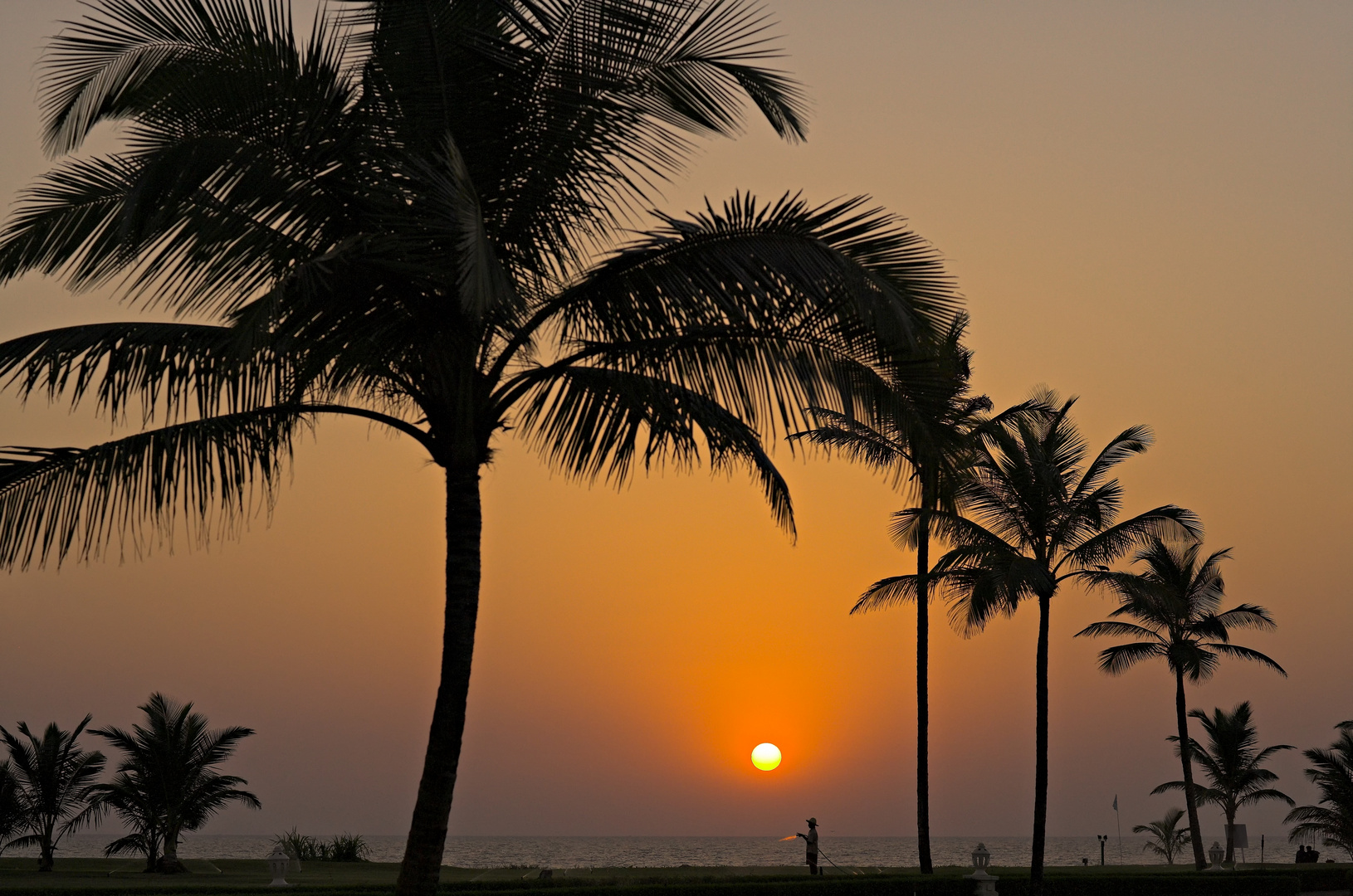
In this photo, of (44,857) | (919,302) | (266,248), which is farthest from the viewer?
(44,857)

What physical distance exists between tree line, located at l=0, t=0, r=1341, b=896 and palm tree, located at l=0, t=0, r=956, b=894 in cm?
2

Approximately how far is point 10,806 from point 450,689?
20182 millimetres

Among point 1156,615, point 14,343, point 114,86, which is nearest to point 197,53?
point 114,86

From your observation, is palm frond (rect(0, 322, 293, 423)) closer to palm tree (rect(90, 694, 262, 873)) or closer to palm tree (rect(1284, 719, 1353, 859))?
palm tree (rect(90, 694, 262, 873))

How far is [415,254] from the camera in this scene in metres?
7.86

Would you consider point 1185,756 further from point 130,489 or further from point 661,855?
point 661,855

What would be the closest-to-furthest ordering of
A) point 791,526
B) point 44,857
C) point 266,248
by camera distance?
point 266,248
point 791,526
point 44,857

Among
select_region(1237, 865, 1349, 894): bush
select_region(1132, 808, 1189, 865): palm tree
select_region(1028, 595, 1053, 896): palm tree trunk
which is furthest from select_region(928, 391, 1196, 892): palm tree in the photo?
select_region(1132, 808, 1189, 865): palm tree

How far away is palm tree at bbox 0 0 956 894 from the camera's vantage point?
7988 millimetres

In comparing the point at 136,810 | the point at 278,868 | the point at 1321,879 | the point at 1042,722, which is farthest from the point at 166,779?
the point at 1321,879

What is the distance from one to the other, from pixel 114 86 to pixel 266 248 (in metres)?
1.56

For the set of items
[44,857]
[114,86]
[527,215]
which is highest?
[114,86]

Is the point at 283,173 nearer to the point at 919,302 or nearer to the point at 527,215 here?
the point at 527,215

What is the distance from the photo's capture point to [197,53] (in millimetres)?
8359
